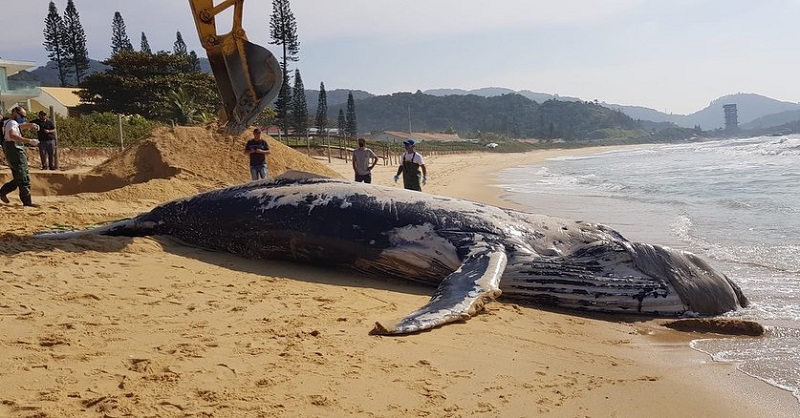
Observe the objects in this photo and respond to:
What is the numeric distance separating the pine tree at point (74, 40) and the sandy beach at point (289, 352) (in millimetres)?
68542

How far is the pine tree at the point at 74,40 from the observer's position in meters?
64.7

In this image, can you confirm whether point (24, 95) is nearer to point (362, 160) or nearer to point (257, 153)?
point (257, 153)

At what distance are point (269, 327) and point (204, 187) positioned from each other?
8946 millimetres

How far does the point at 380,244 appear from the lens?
280 inches

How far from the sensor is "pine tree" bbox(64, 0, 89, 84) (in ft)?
212

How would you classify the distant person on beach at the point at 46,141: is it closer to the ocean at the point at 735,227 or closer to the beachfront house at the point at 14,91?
the ocean at the point at 735,227

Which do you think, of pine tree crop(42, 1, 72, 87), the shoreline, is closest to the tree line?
pine tree crop(42, 1, 72, 87)

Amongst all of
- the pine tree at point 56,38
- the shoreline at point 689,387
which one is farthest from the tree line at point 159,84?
the shoreline at point 689,387

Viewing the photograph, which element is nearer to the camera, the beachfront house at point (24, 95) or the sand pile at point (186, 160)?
the sand pile at point (186, 160)

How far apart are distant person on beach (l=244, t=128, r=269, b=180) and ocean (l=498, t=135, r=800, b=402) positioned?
6768 millimetres

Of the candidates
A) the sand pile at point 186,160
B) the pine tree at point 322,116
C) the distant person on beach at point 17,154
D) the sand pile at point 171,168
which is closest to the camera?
the distant person on beach at point 17,154

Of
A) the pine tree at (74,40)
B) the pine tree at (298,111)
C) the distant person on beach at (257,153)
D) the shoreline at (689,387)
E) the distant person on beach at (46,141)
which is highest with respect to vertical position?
the pine tree at (74,40)

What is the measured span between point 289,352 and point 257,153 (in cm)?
863

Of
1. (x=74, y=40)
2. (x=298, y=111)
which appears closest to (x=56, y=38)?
(x=74, y=40)
